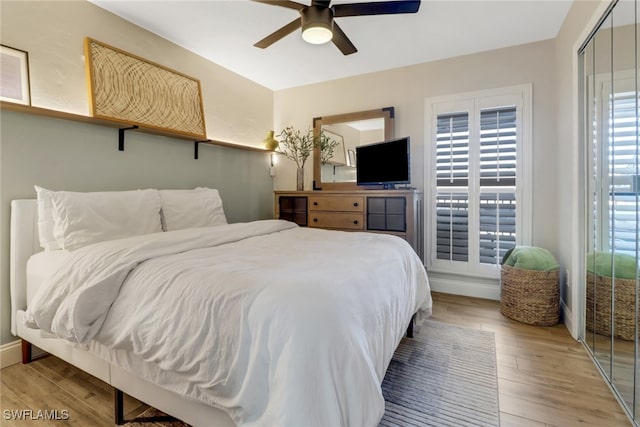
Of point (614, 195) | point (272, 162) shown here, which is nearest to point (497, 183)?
point (614, 195)

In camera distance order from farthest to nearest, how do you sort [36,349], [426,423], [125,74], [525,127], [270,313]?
[525,127]
[125,74]
[36,349]
[426,423]
[270,313]

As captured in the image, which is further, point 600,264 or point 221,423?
point 600,264

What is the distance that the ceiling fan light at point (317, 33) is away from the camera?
1993 millimetres

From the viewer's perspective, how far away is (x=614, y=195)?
5.41ft

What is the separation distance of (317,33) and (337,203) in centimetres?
187

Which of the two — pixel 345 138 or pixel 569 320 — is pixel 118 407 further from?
pixel 345 138

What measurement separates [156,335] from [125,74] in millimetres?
2336

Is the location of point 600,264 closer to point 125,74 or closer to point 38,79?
point 125,74

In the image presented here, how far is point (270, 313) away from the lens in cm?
99

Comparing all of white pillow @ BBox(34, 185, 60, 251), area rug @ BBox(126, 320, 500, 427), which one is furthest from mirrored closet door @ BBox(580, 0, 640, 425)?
white pillow @ BBox(34, 185, 60, 251)

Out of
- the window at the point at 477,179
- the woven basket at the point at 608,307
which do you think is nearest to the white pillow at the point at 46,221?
the woven basket at the point at 608,307

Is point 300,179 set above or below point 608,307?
above

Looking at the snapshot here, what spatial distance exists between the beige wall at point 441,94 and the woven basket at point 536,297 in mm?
564

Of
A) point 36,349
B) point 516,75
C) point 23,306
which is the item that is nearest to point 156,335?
point 23,306
